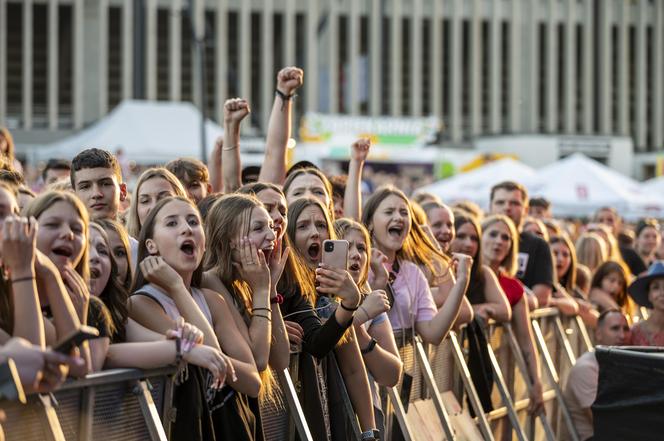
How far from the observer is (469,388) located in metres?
A: 7.86

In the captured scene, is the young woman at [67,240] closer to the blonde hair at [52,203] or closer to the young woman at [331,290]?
the blonde hair at [52,203]

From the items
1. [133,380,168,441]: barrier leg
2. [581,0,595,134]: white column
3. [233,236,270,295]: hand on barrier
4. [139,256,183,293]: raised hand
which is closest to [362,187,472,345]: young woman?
[233,236,270,295]: hand on barrier

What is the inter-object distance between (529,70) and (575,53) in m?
2.94

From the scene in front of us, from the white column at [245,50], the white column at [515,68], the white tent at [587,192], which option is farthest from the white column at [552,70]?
the white tent at [587,192]

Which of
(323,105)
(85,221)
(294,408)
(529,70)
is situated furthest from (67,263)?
(529,70)

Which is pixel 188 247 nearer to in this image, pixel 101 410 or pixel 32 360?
pixel 101 410

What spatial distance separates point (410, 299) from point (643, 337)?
9.98 feet

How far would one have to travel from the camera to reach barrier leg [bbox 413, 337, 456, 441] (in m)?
7.29

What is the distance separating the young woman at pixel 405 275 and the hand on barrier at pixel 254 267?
5.69 feet

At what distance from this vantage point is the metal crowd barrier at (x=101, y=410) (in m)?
4.05

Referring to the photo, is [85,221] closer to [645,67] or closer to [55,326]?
[55,326]

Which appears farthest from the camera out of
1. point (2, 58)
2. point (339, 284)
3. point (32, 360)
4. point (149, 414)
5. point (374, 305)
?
point (2, 58)

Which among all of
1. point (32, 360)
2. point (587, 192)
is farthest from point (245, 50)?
point (32, 360)

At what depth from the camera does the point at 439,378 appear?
7676mm
